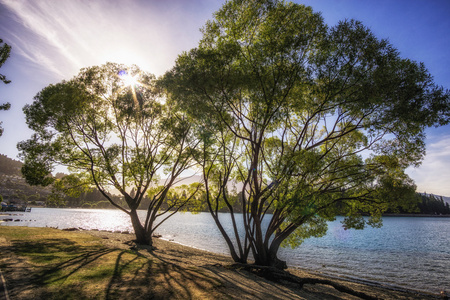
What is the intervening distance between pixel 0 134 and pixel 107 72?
10.9 m

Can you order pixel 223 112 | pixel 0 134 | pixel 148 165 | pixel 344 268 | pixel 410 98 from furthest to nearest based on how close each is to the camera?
pixel 344 268
pixel 148 165
pixel 0 134
pixel 223 112
pixel 410 98

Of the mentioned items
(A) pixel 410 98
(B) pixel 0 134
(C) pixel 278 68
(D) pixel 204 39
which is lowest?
(B) pixel 0 134

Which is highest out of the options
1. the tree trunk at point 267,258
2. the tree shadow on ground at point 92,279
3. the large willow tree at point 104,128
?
the large willow tree at point 104,128

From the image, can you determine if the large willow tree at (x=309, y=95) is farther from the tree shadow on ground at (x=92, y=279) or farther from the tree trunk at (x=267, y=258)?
the tree shadow on ground at (x=92, y=279)

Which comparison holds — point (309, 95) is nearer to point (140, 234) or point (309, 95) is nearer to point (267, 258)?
point (267, 258)

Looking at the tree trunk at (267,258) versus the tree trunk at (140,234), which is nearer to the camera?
the tree trunk at (267,258)

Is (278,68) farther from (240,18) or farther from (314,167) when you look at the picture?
(314,167)

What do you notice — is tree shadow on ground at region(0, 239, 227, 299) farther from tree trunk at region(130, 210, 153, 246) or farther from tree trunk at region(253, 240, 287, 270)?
tree trunk at region(130, 210, 153, 246)

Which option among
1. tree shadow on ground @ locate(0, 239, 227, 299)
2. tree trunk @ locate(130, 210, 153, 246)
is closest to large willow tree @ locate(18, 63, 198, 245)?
tree trunk @ locate(130, 210, 153, 246)

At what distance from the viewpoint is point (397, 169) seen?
1579 cm

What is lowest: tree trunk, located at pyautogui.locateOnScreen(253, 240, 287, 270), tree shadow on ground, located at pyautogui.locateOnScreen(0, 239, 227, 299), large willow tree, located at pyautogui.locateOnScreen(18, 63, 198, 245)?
tree trunk, located at pyautogui.locateOnScreen(253, 240, 287, 270)

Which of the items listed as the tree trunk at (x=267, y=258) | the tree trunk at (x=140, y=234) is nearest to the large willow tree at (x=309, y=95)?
the tree trunk at (x=267, y=258)

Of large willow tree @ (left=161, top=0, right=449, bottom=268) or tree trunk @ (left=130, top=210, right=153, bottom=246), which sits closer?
large willow tree @ (left=161, top=0, right=449, bottom=268)

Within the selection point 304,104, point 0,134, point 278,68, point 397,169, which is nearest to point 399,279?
point 397,169
